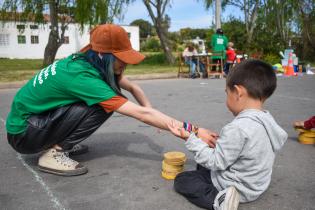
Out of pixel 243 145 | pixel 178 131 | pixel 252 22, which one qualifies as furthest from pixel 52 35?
pixel 243 145

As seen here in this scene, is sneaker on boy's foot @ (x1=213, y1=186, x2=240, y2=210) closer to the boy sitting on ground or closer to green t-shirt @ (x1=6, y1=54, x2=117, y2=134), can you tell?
the boy sitting on ground

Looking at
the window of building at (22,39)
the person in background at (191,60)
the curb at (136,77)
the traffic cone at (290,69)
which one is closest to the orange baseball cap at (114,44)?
the curb at (136,77)

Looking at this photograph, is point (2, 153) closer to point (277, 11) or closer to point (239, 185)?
point (239, 185)

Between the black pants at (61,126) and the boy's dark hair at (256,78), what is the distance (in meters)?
1.18

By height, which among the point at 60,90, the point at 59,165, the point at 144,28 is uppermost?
the point at 144,28

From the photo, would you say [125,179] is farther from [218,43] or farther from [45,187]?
[218,43]

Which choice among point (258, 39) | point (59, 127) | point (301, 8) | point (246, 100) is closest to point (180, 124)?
point (246, 100)

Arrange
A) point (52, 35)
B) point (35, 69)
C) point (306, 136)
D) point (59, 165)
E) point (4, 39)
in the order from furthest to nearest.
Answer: point (4, 39), point (52, 35), point (35, 69), point (306, 136), point (59, 165)

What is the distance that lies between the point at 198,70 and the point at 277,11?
13166 millimetres

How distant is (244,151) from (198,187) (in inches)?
17.4

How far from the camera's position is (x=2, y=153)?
358cm

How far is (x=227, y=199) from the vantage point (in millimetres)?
2033

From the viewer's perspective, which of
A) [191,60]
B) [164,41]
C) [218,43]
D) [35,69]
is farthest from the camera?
[164,41]

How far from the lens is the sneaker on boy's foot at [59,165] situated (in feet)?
9.48
